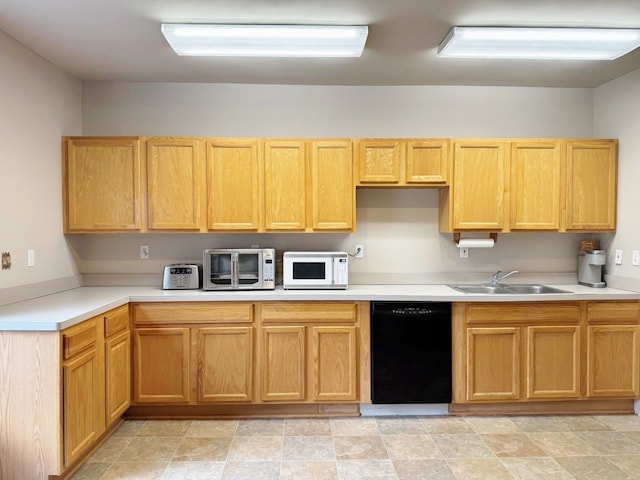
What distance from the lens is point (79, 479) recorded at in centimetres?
231

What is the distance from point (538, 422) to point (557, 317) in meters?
0.78

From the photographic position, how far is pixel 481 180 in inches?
128

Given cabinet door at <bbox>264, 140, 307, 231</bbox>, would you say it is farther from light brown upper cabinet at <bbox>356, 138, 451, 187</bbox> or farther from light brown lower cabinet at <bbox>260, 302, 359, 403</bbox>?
light brown lower cabinet at <bbox>260, 302, 359, 403</bbox>

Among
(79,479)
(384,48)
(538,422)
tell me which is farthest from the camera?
(538,422)

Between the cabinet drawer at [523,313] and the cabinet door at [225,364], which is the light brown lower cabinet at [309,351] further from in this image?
the cabinet drawer at [523,313]

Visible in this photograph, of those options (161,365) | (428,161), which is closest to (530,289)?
(428,161)

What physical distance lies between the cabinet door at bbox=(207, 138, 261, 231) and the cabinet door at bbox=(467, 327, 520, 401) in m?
1.92

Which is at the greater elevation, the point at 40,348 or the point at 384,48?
the point at 384,48

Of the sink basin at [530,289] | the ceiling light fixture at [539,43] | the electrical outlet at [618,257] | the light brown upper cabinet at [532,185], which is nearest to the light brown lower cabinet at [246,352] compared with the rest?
the light brown upper cabinet at [532,185]

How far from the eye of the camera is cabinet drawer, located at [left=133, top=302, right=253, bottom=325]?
2.97 meters

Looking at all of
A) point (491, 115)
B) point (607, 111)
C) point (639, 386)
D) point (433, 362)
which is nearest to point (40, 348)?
point (433, 362)

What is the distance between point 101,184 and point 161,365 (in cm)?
147

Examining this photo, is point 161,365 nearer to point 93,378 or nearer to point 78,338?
point 93,378

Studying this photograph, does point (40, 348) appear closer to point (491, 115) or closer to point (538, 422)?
point (538, 422)
